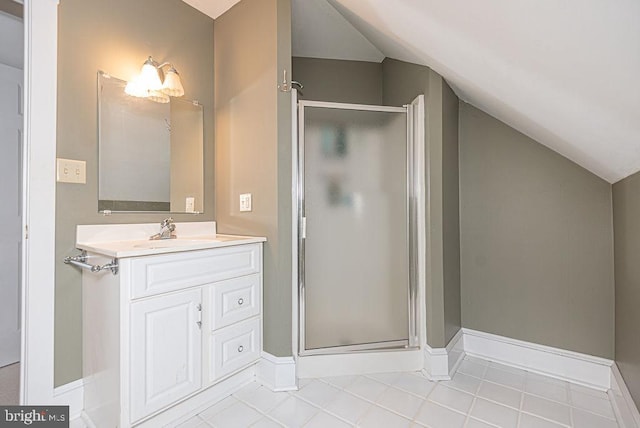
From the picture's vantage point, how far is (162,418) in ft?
4.52

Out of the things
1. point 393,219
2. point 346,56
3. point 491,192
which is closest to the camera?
point 393,219

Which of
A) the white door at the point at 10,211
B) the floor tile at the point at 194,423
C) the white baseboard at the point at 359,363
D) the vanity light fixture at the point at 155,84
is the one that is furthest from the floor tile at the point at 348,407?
the white door at the point at 10,211

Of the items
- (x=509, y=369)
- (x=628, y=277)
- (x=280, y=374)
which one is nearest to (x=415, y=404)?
(x=280, y=374)

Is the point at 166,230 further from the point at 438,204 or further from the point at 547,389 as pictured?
the point at 547,389

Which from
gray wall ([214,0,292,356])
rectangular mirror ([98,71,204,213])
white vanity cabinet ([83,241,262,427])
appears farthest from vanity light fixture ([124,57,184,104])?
white vanity cabinet ([83,241,262,427])

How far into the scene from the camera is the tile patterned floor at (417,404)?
146 cm

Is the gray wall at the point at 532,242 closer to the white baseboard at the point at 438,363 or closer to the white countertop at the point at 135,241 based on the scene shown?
the white baseboard at the point at 438,363

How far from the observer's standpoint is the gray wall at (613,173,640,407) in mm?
1394

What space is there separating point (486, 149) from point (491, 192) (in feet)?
1.05

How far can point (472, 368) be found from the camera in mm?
2020

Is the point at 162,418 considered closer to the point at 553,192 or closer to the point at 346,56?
the point at 553,192

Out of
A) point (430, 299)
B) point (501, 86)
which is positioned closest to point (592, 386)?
point (430, 299)

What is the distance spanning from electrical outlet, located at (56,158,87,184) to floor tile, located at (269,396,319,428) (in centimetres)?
157

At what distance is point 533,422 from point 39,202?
262 cm
